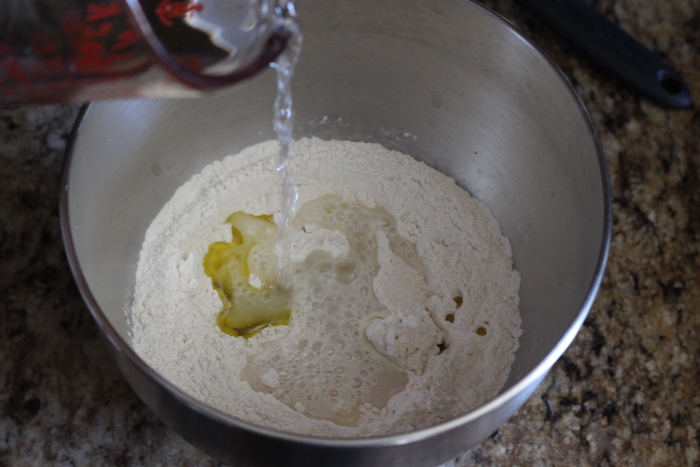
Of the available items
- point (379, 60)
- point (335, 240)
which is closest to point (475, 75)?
point (379, 60)

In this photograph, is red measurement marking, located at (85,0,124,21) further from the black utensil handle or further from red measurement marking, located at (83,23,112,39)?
the black utensil handle

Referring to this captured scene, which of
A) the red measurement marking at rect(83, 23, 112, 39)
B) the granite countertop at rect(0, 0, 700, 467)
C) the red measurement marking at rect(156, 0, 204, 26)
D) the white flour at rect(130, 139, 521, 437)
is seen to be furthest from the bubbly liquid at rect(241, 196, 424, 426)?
the red measurement marking at rect(83, 23, 112, 39)

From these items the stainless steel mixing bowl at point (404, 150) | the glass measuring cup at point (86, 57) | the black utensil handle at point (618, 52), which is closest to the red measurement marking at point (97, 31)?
the glass measuring cup at point (86, 57)

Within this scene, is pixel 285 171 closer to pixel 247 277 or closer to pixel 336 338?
pixel 247 277

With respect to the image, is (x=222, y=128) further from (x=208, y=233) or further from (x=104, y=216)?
(x=104, y=216)

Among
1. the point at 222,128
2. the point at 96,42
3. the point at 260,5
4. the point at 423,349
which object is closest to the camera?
the point at 96,42

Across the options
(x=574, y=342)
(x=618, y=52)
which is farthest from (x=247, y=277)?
(x=618, y=52)
